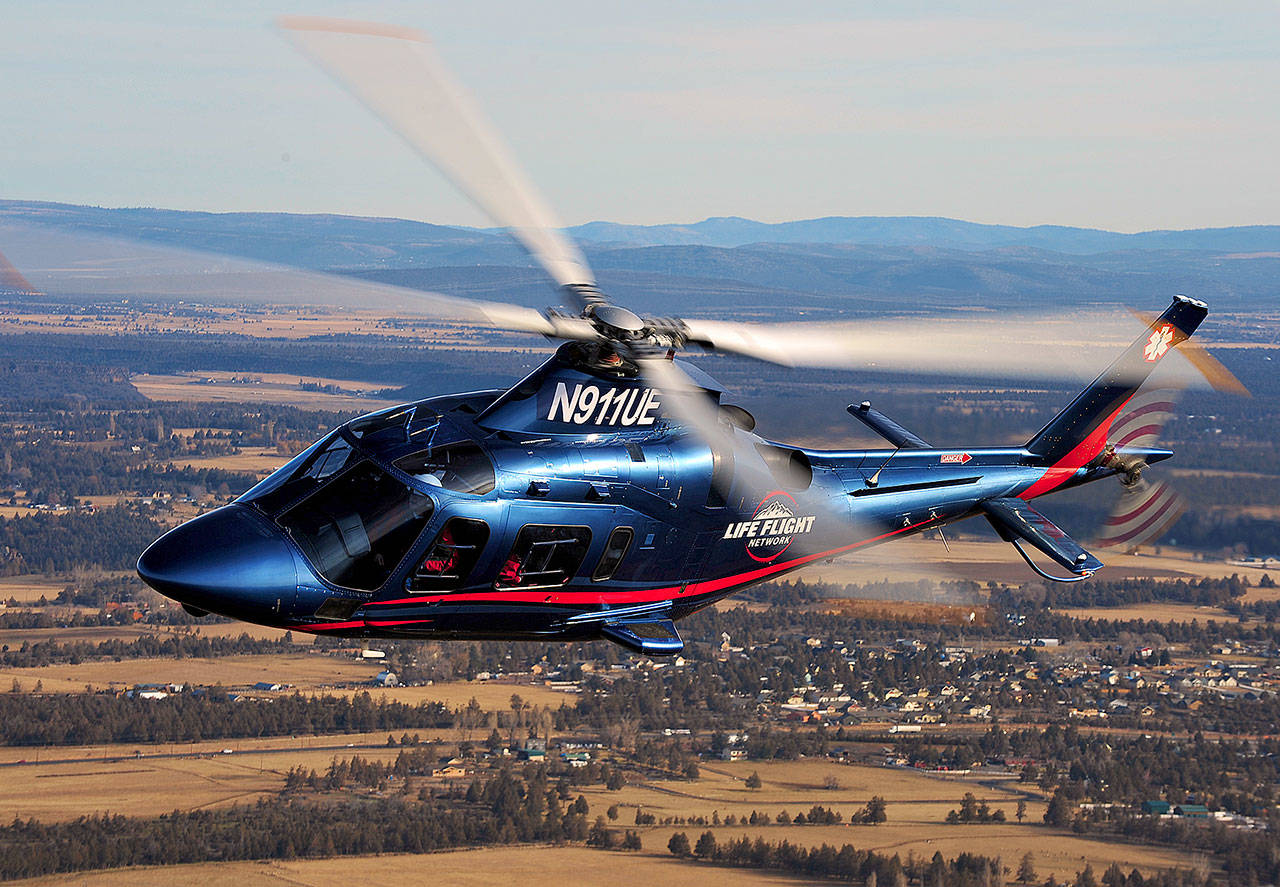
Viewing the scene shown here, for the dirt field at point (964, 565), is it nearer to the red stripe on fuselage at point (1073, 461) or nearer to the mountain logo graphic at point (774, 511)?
the red stripe on fuselage at point (1073, 461)

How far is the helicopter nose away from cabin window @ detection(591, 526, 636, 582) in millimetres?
4935

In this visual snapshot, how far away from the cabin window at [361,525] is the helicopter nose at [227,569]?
497 mm

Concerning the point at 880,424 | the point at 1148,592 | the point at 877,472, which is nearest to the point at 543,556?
the point at 877,472

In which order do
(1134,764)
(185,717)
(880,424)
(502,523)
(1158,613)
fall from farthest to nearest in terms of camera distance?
(1158,613) < (1134,764) < (185,717) < (880,424) < (502,523)

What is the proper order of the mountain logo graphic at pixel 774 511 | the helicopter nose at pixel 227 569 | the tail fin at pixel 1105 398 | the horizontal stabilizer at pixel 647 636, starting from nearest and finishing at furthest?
the helicopter nose at pixel 227 569, the horizontal stabilizer at pixel 647 636, the mountain logo graphic at pixel 774 511, the tail fin at pixel 1105 398

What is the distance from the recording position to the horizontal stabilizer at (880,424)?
3069cm

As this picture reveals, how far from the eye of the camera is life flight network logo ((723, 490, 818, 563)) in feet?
81.4

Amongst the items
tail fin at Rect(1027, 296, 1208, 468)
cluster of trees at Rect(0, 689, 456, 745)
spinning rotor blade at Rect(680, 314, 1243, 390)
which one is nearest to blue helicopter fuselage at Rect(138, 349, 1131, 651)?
spinning rotor blade at Rect(680, 314, 1243, 390)

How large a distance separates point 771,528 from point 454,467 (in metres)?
6.69

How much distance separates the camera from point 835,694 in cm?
10050

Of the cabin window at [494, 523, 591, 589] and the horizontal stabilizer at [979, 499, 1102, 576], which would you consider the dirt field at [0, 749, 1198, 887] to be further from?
the cabin window at [494, 523, 591, 589]

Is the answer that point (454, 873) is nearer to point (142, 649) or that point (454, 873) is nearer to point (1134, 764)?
point (142, 649)

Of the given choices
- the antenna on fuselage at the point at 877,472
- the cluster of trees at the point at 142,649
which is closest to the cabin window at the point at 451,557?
the antenna on fuselage at the point at 877,472

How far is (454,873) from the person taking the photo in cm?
7169
